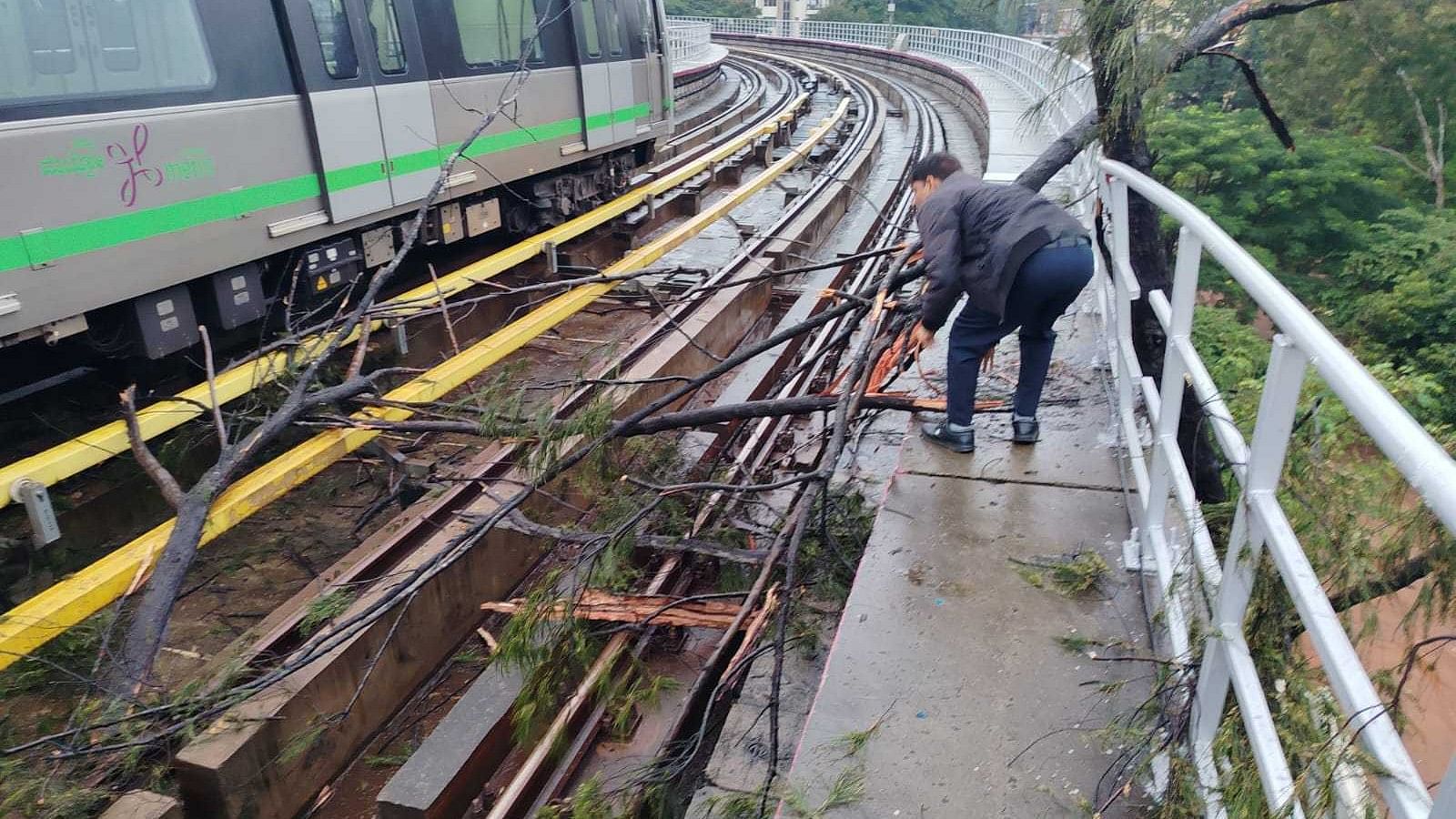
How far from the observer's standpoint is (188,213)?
5492 millimetres

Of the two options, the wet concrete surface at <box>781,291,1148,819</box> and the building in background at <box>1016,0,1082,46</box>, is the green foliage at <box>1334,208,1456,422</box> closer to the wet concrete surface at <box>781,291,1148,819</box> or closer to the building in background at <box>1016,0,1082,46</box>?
the building in background at <box>1016,0,1082,46</box>

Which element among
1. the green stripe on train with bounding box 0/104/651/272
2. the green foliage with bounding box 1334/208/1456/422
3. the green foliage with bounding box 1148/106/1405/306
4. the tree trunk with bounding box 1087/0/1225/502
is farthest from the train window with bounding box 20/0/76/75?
the green foliage with bounding box 1148/106/1405/306

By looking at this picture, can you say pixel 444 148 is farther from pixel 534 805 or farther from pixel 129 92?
pixel 534 805

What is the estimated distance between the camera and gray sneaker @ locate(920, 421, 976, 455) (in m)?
4.16

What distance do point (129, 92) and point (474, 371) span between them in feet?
8.02

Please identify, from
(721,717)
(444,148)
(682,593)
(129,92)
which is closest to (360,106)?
(444,148)

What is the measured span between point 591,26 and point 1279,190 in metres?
17.1

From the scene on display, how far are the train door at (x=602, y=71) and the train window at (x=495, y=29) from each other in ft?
2.30

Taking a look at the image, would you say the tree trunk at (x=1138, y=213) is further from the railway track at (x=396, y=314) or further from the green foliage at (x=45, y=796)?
the green foliage at (x=45, y=796)

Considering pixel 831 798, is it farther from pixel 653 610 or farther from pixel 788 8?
pixel 788 8

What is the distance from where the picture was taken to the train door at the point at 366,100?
249 inches

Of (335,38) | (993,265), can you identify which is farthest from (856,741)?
(335,38)

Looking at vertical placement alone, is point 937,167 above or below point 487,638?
above

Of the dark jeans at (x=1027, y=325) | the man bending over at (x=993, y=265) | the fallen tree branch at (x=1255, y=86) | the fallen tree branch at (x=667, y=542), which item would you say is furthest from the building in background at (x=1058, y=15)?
the fallen tree branch at (x=667, y=542)
